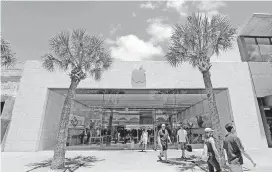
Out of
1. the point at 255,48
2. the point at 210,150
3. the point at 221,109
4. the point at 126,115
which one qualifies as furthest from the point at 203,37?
the point at 126,115

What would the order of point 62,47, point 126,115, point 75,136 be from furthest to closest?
1. point 126,115
2. point 75,136
3. point 62,47

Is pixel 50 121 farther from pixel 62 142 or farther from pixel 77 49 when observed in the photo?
pixel 77 49

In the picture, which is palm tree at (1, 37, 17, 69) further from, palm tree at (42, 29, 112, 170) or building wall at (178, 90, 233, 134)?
building wall at (178, 90, 233, 134)

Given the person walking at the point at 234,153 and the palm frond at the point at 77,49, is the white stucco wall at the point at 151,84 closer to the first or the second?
the palm frond at the point at 77,49

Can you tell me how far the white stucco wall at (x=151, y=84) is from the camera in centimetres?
1230

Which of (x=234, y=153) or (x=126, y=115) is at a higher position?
(x=126, y=115)

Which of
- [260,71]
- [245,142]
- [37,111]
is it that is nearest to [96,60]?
[37,111]

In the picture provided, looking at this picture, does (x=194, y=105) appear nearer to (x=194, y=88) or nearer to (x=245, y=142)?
(x=194, y=88)

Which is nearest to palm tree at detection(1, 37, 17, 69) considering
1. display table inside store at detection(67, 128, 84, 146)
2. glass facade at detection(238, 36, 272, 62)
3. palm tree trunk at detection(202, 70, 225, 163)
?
display table inside store at detection(67, 128, 84, 146)

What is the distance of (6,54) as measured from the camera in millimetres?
9547

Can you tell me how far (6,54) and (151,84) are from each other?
364 inches

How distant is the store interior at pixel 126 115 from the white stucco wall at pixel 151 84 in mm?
564

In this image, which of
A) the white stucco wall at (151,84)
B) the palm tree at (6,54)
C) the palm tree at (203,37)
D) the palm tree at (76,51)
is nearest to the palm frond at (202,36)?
the palm tree at (203,37)

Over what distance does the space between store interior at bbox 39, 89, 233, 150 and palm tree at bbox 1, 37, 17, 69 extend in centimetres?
413
